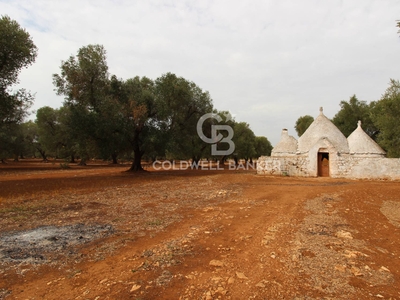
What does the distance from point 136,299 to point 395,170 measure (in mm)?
22239

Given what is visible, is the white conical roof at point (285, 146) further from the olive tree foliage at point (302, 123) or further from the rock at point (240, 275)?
the olive tree foliage at point (302, 123)

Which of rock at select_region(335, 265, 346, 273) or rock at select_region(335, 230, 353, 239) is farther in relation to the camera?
rock at select_region(335, 230, 353, 239)

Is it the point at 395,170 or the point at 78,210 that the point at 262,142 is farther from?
the point at 78,210

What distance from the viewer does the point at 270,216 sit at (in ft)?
24.7

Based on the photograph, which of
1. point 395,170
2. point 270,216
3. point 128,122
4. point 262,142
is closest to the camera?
point 270,216

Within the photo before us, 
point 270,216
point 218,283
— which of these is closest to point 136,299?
point 218,283

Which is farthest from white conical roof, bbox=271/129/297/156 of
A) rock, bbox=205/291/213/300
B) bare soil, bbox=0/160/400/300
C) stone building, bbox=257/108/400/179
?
rock, bbox=205/291/213/300

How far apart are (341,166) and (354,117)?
69.7 ft

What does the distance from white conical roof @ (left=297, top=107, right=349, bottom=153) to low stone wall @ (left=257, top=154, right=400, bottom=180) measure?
106 cm

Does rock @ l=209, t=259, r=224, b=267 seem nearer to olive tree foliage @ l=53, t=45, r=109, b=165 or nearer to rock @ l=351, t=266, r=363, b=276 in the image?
rock @ l=351, t=266, r=363, b=276

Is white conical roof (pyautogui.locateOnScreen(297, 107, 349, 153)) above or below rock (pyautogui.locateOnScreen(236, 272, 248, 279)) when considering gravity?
above

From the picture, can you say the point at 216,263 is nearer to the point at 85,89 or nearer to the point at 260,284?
the point at 260,284

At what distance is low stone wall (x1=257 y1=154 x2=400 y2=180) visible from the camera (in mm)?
18844

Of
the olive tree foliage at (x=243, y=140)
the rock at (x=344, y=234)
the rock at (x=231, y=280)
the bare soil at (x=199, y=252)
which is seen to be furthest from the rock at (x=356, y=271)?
the olive tree foliage at (x=243, y=140)
